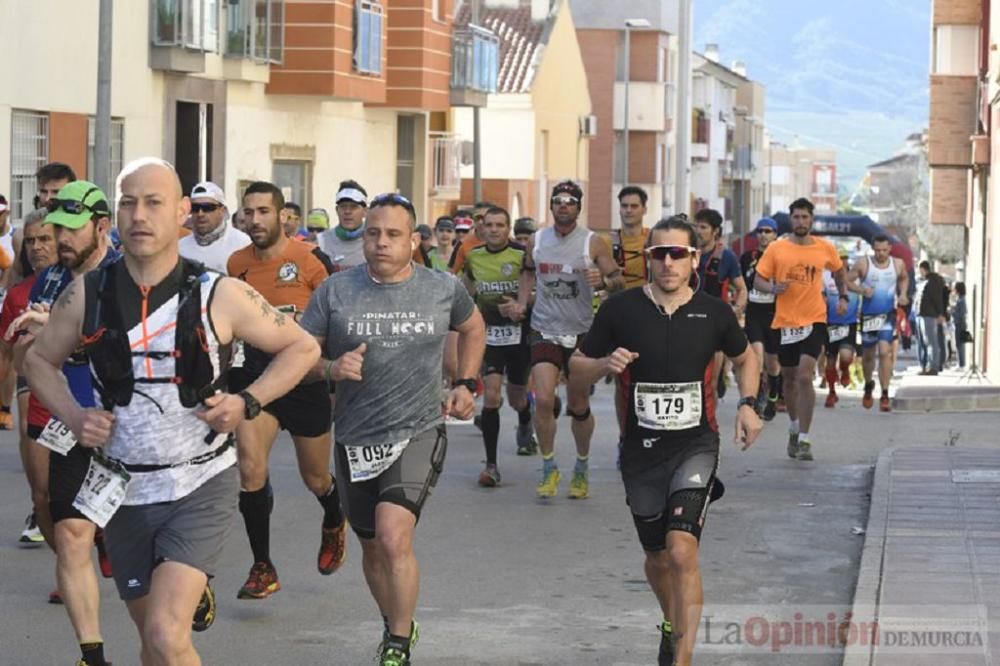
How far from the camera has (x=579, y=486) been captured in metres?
14.2

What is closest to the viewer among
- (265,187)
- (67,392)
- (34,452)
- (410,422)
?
(67,392)

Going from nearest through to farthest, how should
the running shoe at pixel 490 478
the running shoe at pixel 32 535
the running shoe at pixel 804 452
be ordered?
the running shoe at pixel 32 535, the running shoe at pixel 490 478, the running shoe at pixel 804 452

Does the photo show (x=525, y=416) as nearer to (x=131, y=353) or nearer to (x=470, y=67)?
(x=131, y=353)

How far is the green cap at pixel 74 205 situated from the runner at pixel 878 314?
1508 cm

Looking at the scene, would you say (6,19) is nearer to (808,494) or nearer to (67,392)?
(808,494)

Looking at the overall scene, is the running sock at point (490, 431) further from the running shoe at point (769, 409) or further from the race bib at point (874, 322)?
the race bib at point (874, 322)

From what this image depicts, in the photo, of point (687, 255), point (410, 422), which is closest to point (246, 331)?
point (410, 422)

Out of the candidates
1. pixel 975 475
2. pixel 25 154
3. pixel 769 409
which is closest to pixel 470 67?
pixel 25 154

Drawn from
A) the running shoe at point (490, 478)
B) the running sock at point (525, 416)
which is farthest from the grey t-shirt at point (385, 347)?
the running sock at point (525, 416)

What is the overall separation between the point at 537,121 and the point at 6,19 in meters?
37.5

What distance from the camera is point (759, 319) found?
768 inches

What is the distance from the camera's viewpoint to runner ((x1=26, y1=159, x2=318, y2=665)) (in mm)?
6699

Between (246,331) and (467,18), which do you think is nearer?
(246,331)

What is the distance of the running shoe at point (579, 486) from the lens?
46.5 feet
